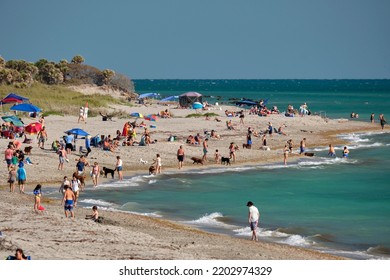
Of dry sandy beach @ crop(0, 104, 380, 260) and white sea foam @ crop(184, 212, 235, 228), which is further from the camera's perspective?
white sea foam @ crop(184, 212, 235, 228)

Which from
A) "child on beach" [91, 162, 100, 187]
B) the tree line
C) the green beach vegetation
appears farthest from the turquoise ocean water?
the tree line

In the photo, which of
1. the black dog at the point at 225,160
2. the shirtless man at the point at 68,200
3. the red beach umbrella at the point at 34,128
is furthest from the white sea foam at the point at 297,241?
the red beach umbrella at the point at 34,128

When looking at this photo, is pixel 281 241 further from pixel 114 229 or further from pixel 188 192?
pixel 188 192

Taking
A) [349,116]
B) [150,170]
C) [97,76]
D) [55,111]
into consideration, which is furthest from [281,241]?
[97,76]

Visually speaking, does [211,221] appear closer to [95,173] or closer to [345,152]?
[95,173]

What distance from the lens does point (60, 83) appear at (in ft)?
274

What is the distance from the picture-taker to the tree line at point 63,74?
76.1m

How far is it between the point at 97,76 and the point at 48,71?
8.29 metres

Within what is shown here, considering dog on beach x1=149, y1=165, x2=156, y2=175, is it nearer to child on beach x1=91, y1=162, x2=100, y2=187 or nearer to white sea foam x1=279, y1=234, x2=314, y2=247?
child on beach x1=91, y1=162, x2=100, y2=187

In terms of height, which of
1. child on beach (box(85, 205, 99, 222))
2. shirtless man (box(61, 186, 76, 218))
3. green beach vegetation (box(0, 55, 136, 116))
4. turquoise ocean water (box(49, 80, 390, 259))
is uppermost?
green beach vegetation (box(0, 55, 136, 116))

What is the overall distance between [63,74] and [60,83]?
270cm

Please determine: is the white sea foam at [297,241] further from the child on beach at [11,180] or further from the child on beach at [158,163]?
the child on beach at [158,163]

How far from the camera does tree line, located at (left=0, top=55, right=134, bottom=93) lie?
2997 inches

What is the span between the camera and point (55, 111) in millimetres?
55750
